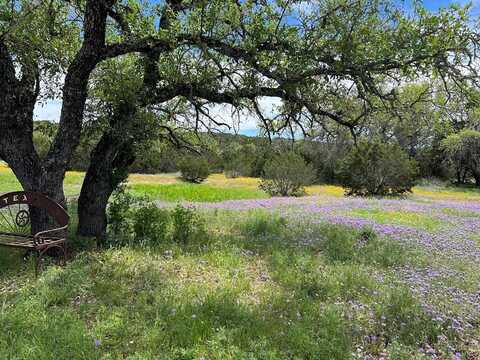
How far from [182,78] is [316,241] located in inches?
173

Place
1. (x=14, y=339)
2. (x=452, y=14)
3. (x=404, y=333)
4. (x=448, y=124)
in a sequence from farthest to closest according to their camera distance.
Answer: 1. (x=448, y=124)
2. (x=452, y=14)
3. (x=404, y=333)
4. (x=14, y=339)

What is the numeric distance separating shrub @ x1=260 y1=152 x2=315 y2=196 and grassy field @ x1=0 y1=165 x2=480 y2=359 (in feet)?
59.5

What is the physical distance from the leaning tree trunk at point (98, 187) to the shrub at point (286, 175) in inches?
745

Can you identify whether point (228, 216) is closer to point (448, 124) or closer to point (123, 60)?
point (123, 60)

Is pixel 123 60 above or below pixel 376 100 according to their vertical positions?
above

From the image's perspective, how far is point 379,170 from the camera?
26453 millimetres

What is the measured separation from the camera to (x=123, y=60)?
8.29 metres

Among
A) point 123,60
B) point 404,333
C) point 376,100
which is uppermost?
point 123,60

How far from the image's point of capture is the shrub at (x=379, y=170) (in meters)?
26.1

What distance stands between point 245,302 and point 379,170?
2406 cm

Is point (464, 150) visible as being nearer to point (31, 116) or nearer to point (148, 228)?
point (148, 228)

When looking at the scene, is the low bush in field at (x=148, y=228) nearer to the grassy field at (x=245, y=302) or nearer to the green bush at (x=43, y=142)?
the grassy field at (x=245, y=302)

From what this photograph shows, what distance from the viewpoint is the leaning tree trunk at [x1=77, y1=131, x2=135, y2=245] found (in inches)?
291

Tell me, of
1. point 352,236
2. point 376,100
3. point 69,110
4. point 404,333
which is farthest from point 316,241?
point 69,110
